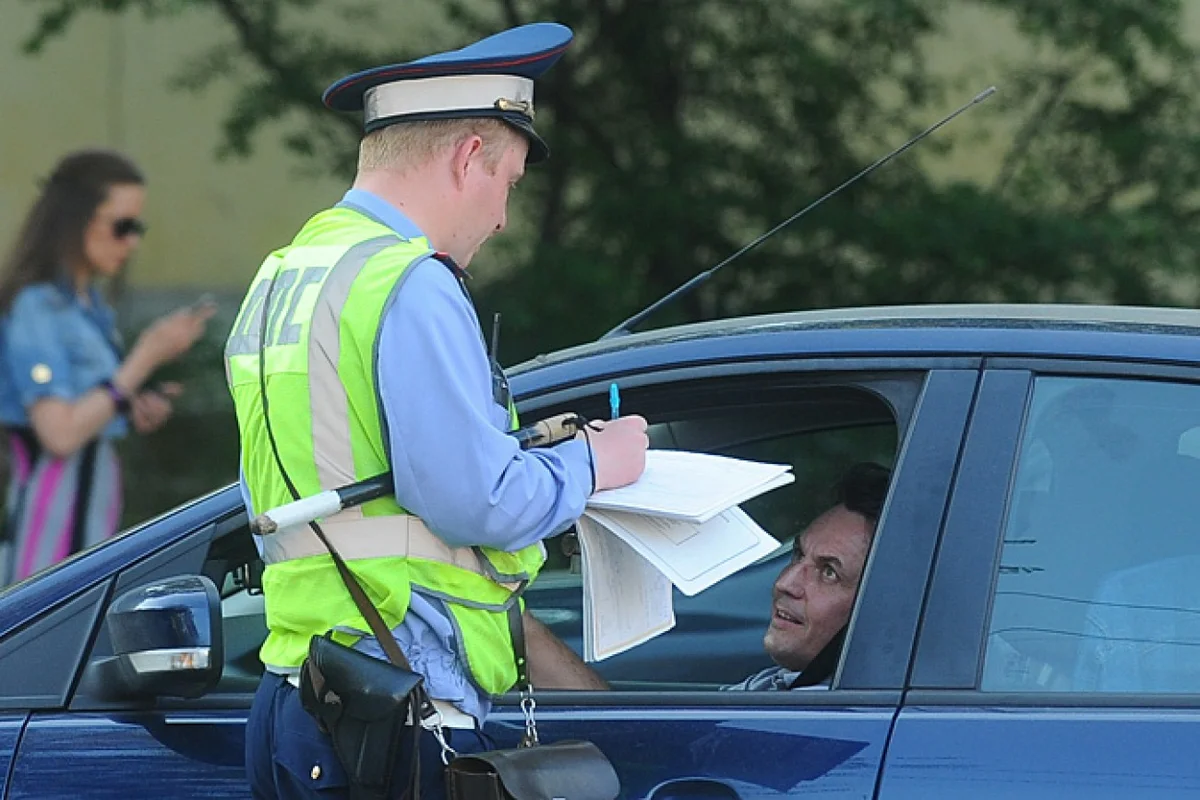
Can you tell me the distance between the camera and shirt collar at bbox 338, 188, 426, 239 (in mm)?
2266

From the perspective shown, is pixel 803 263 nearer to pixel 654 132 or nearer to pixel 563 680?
pixel 654 132

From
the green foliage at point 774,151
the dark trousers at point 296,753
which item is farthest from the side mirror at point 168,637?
the green foliage at point 774,151

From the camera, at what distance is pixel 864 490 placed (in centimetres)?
282

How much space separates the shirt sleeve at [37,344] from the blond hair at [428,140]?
323 cm

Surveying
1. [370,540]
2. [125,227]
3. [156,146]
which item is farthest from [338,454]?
[156,146]

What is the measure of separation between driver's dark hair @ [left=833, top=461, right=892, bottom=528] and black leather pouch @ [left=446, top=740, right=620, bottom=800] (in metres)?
0.74

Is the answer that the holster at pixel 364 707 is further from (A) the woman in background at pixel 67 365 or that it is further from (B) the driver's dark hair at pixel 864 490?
(A) the woman in background at pixel 67 365

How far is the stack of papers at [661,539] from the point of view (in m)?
2.24

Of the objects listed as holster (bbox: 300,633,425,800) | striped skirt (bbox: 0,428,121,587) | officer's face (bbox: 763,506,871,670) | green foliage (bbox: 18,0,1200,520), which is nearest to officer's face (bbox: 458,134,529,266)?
holster (bbox: 300,633,425,800)

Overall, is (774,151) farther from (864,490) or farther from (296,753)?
(296,753)

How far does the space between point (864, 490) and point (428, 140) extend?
93 cm

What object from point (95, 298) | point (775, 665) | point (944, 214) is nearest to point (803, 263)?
point (944, 214)

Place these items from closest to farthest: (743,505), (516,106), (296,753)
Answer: (296,753), (516,106), (743,505)

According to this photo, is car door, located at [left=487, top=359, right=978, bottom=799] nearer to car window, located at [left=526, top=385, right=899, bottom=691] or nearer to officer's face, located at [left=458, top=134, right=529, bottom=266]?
car window, located at [left=526, top=385, right=899, bottom=691]
